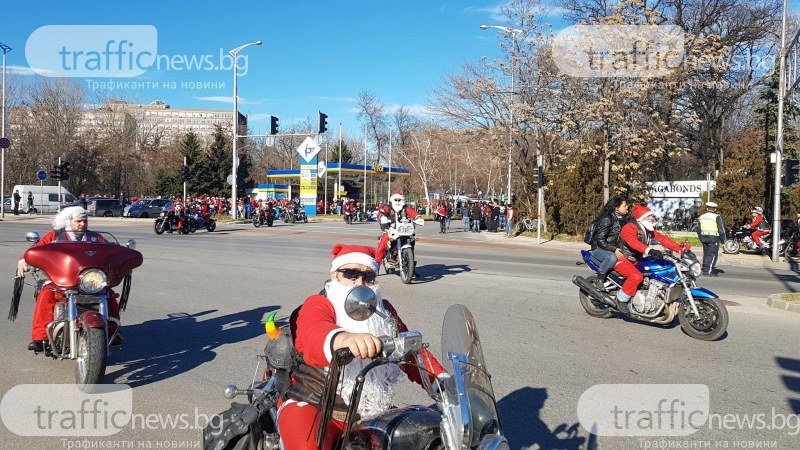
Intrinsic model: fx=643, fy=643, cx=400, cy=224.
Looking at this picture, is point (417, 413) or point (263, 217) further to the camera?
point (263, 217)

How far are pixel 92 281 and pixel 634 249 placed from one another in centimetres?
639

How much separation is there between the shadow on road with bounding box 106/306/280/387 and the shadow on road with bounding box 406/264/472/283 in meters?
4.55

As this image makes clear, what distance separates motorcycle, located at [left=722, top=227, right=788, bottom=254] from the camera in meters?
21.5

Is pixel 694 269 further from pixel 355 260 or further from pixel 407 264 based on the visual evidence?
pixel 355 260

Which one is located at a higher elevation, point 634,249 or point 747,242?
point 634,249

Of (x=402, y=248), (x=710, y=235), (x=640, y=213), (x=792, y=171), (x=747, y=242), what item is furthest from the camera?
(x=747, y=242)

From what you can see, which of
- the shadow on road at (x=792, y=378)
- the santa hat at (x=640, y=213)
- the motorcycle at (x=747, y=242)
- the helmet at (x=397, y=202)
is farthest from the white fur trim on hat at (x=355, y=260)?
the motorcycle at (x=747, y=242)

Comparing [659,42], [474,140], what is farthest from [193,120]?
[659,42]

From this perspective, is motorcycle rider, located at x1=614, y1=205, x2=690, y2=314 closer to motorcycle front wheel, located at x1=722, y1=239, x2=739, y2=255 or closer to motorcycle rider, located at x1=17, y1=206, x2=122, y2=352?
motorcycle rider, located at x1=17, y1=206, x2=122, y2=352

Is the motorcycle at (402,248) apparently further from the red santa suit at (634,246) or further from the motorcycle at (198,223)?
the motorcycle at (198,223)

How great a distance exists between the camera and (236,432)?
2.91 metres

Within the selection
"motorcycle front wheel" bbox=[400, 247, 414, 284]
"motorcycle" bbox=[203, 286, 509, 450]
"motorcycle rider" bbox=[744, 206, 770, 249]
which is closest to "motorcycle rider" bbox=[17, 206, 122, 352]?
"motorcycle" bbox=[203, 286, 509, 450]

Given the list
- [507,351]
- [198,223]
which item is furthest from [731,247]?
[198,223]

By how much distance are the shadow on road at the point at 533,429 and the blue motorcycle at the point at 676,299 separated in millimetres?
3379
